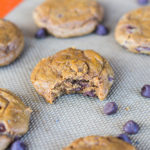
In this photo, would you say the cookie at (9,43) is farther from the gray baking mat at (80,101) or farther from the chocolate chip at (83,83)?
the chocolate chip at (83,83)

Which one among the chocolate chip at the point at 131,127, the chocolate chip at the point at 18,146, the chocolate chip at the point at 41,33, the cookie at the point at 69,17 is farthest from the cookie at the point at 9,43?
the chocolate chip at the point at 131,127

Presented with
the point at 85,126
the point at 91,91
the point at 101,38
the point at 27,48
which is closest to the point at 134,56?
the point at 101,38

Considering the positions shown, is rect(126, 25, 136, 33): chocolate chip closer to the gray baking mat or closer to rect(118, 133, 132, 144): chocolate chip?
the gray baking mat

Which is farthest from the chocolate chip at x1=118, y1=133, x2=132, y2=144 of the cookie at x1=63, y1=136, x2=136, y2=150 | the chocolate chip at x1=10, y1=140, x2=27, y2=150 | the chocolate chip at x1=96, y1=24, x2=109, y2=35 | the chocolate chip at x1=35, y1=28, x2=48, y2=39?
the chocolate chip at x1=35, y1=28, x2=48, y2=39

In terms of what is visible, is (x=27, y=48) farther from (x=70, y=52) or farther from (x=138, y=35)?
(x=138, y=35)

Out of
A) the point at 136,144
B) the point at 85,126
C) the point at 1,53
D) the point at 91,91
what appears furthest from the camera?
the point at 1,53

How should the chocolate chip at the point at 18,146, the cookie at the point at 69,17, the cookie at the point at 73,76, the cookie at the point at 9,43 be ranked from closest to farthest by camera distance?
the chocolate chip at the point at 18,146
the cookie at the point at 73,76
the cookie at the point at 9,43
the cookie at the point at 69,17
